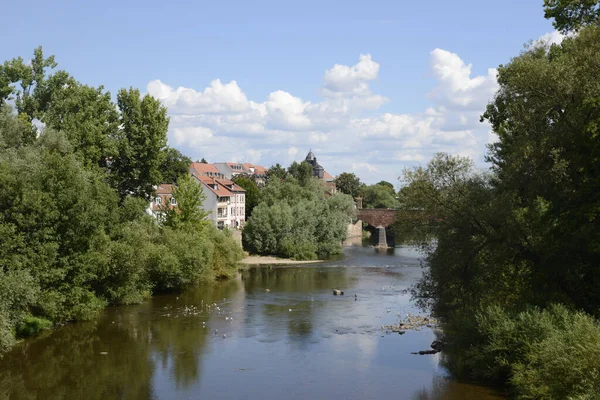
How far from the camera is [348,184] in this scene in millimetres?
124812

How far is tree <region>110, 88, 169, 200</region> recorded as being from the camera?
45906 mm

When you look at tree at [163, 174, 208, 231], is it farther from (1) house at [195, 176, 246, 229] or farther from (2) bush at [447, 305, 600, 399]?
(2) bush at [447, 305, 600, 399]

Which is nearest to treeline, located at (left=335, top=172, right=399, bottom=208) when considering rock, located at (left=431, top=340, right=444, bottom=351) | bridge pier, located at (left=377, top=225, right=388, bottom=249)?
bridge pier, located at (left=377, top=225, right=388, bottom=249)

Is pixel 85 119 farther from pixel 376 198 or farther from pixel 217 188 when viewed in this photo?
pixel 376 198

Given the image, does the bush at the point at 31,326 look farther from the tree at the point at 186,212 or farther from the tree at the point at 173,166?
the tree at the point at 173,166

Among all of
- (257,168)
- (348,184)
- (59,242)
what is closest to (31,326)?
(59,242)

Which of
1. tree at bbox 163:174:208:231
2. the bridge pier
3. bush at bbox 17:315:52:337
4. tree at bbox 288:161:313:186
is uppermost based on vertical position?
tree at bbox 288:161:313:186

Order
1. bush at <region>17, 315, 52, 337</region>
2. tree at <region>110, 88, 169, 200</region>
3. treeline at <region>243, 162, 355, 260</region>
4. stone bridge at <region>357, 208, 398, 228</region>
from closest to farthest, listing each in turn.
A: 1. bush at <region>17, 315, 52, 337</region>
2. tree at <region>110, 88, 169, 200</region>
3. treeline at <region>243, 162, 355, 260</region>
4. stone bridge at <region>357, 208, 398, 228</region>

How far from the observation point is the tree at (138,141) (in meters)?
45.9

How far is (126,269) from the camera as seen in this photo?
36719 millimetres

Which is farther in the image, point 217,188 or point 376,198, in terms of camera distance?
point 376,198

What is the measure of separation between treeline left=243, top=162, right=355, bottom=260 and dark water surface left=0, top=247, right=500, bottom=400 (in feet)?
79.0

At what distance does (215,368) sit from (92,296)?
39.8ft

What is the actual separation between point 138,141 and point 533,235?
31.0 meters
